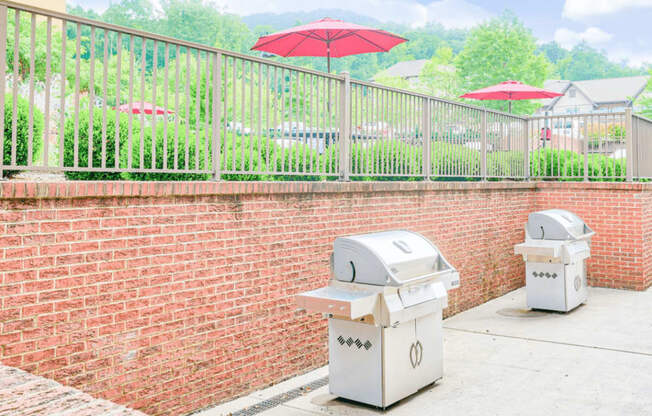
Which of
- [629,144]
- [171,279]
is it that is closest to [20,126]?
[171,279]

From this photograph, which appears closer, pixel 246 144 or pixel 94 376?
pixel 94 376

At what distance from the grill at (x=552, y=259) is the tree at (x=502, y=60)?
152 feet

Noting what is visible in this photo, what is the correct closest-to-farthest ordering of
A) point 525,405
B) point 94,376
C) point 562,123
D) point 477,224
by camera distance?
point 94,376, point 525,405, point 477,224, point 562,123

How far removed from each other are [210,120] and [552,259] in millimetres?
5328

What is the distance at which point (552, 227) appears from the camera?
828 cm

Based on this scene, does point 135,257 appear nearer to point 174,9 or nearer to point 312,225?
point 312,225

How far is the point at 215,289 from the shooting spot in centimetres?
494

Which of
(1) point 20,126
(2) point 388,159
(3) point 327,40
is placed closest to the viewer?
(1) point 20,126

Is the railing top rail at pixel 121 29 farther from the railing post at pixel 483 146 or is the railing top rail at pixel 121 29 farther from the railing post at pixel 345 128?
the railing post at pixel 483 146

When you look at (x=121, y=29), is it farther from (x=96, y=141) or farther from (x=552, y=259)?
(x=552, y=259)

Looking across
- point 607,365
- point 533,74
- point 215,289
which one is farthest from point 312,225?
point 533,74

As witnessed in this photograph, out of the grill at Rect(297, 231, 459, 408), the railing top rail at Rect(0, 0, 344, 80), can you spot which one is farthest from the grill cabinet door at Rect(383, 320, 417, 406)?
the railing top rail at Rect(0, 0, 344, 80)

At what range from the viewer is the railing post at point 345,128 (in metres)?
6.57

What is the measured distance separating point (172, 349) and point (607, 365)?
14.3 feet
